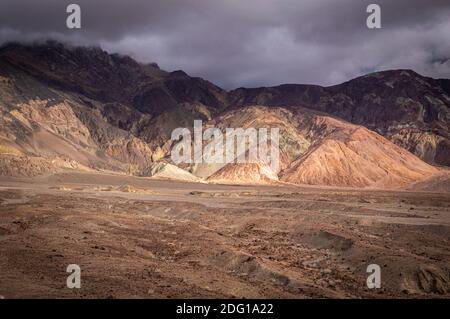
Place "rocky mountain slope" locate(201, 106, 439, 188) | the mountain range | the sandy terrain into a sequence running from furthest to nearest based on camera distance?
"rocky mountain slope" locate(201, 106, 439, 188) → the mountain range → the sandy terrain

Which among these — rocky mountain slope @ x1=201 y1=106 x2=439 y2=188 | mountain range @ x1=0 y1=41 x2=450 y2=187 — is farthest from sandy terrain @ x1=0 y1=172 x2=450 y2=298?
rocky mountain slope @ x1=201 y1=106 x2=439 y2=188

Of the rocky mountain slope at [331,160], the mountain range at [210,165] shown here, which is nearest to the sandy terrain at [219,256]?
the mountain range at [210,165]

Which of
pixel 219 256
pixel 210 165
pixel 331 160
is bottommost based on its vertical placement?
pixel 219 256

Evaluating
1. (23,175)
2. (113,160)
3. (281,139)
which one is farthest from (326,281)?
(113,160)

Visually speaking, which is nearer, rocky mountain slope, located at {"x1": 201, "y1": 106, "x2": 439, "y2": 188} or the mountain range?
the mountain range

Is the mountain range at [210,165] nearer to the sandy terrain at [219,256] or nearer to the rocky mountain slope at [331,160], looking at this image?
the rocky mountain slope at [331,160]

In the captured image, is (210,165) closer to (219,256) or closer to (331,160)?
(331,160)

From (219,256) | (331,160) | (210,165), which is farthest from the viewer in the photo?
(210,165)

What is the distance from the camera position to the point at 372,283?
21.6 m

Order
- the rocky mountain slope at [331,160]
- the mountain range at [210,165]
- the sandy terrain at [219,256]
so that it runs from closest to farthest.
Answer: the sandy terrain at [219,256], the mountain range at [210,165], the rocky mountain slope at [331,160]

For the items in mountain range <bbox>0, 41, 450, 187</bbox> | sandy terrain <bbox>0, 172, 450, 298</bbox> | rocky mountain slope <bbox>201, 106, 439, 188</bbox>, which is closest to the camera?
sandy terrain <bbox>0, 172, 450, 298</bbox>

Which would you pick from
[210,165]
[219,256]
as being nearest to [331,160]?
[210,165]

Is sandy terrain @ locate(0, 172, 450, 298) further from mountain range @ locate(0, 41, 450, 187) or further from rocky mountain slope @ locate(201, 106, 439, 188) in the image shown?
rocky mountain slope @ locate(201, 106, 439, 188)
